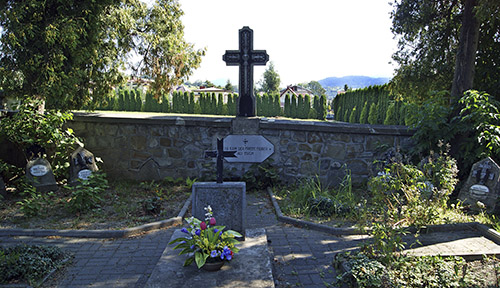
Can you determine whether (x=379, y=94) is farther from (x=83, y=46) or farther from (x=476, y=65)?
(x=83, y=46)

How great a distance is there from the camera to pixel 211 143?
25.1 feet

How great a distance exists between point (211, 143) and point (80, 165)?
8.28 feet

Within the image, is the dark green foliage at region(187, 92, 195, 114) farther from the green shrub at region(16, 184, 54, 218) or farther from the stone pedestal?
the stone pedestal

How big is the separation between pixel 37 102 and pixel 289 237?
18.0 feet

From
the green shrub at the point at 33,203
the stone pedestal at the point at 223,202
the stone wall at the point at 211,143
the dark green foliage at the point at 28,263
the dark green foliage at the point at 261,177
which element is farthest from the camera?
the stone wall at the point at 211,143

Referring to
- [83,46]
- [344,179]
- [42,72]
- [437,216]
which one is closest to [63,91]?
[42,72]

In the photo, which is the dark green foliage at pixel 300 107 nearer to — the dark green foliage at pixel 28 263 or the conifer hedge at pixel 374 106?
the conifer hedge at pixel 374 106

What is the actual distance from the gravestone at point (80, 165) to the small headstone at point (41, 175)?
12.8 inches

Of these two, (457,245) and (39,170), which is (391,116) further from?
(39,170)

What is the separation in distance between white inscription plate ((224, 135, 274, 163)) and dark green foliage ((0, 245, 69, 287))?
405 centimetres

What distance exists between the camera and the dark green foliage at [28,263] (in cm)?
353

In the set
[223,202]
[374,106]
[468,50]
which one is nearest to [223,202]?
[223,202]

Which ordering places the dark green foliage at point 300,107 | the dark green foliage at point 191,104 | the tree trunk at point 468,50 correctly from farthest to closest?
the dark green foliage at point 191,104
the dark green foliage at point 300,107
the tree trunk at point 468,50

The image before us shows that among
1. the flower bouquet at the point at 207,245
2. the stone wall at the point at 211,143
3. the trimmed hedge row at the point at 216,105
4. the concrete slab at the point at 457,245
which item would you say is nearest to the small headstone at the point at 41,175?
the stone wall at the point at 211,143
